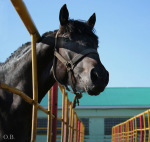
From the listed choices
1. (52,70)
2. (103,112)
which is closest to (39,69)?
(52,70)

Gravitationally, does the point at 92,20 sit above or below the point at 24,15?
above

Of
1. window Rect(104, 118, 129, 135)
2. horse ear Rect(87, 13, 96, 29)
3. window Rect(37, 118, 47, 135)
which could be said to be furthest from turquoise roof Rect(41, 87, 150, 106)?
horse ear Rect(87, 13, 96, 29)

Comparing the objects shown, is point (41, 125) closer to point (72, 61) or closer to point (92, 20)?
point (92, 20)

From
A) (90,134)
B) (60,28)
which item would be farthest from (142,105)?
(60,28)

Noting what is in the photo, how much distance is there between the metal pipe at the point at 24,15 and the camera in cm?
152

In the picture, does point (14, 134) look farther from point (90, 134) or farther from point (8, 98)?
point (90, 134)

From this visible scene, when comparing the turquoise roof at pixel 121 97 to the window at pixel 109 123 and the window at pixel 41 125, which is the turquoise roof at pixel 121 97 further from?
the window at pixel 41 125

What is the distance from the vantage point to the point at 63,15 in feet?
6.82

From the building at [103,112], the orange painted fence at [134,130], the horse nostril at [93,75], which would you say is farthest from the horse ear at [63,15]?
the building at [103,112]

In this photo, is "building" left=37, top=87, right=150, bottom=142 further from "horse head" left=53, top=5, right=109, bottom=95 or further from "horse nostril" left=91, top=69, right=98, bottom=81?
"horse nostril" left=91, top=69, right=98, bottom=81

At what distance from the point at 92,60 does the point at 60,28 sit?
492mm

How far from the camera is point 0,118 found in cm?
186

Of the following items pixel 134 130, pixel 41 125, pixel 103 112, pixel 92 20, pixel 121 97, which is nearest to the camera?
pixel 92 20

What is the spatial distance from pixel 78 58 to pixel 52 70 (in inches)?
11.5
